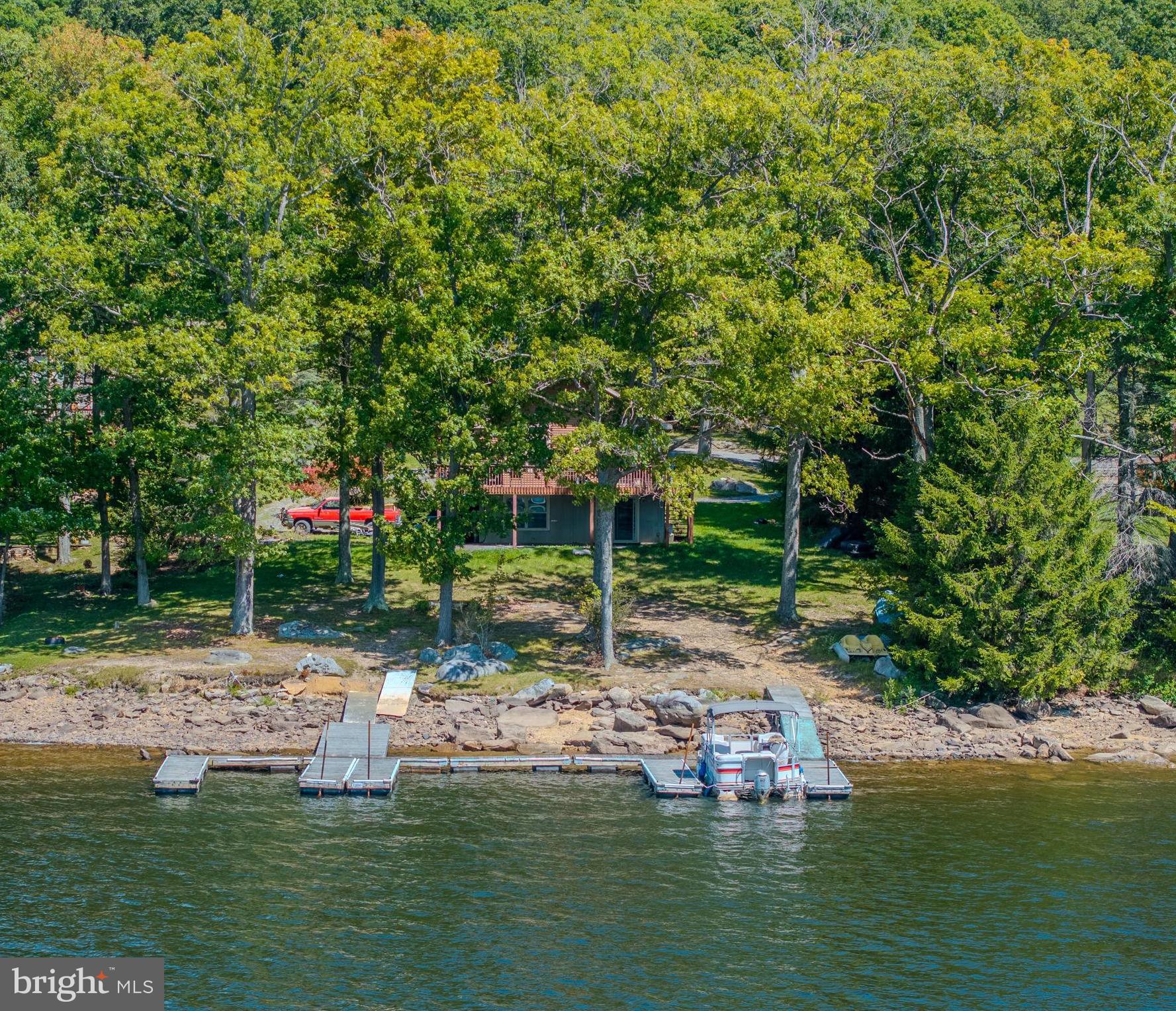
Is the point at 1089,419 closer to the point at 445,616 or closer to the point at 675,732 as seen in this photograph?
the point at 675,732

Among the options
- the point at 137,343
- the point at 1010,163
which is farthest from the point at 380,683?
the point at 1010,163

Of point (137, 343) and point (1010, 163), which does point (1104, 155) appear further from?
point (137, 343)

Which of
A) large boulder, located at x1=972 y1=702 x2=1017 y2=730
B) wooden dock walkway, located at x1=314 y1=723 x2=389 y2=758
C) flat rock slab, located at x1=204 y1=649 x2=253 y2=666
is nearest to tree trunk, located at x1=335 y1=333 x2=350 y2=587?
flat rock slab, located at x1=204 y1=649 x2=253 y2=666

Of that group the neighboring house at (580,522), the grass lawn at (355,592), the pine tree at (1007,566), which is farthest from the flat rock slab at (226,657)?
the pine tree at (1007,566)

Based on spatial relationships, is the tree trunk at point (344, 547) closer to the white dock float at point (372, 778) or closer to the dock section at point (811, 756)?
the white dock float at point (372, 778)

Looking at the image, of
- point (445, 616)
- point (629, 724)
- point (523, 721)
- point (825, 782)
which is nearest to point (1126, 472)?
point (825, 782)

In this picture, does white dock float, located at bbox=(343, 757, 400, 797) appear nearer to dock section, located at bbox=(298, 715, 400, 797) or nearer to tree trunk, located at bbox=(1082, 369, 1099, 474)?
dock section, located at bbox=(298, 715, 400, 797)

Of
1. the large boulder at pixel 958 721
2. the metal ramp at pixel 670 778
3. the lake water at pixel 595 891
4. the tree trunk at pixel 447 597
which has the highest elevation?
the tree trunk at pixel 447 597
